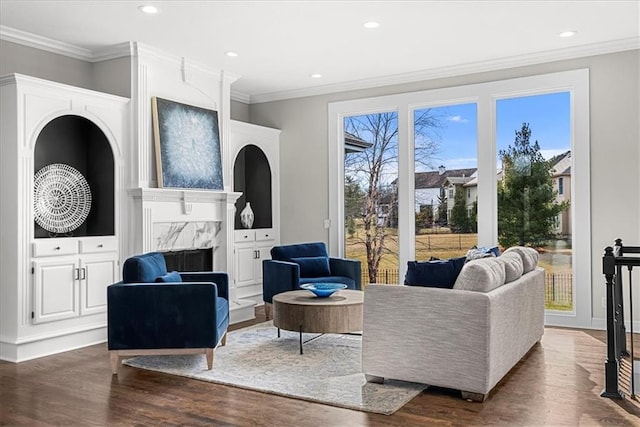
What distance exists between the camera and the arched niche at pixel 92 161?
5461 mm

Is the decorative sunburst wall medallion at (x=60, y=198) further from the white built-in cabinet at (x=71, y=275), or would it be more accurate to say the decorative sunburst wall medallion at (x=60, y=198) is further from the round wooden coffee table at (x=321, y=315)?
the round wooden coffee table at (x=321, y=315)

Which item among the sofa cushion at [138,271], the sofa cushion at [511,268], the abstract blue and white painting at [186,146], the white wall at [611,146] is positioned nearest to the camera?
the sofa cushion at [511,268]

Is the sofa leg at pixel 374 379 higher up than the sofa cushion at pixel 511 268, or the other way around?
the sofa cushion at pixel 511 268

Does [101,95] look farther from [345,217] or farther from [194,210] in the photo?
[345,217]

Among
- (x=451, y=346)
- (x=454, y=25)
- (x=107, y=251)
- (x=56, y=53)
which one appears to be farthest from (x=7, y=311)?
(x=454, y=25)

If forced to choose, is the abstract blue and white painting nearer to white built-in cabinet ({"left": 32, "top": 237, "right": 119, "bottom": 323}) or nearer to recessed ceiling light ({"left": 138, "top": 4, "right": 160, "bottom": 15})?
white built-in cabinet ({"left": 32, "top": 237, "right": 119, "bottom": 323})

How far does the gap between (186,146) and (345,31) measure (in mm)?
2122

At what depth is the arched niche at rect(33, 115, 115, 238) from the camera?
17.9 feet

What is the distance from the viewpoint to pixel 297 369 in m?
4.27

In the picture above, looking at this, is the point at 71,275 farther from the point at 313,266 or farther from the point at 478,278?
the point at 478,278

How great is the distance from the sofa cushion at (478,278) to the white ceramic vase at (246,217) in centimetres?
418

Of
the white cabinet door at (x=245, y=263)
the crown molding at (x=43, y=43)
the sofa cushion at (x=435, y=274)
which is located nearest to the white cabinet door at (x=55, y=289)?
the crown molding at (x=43, y=43)

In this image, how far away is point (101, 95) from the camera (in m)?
5.37

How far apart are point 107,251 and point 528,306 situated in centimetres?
378
